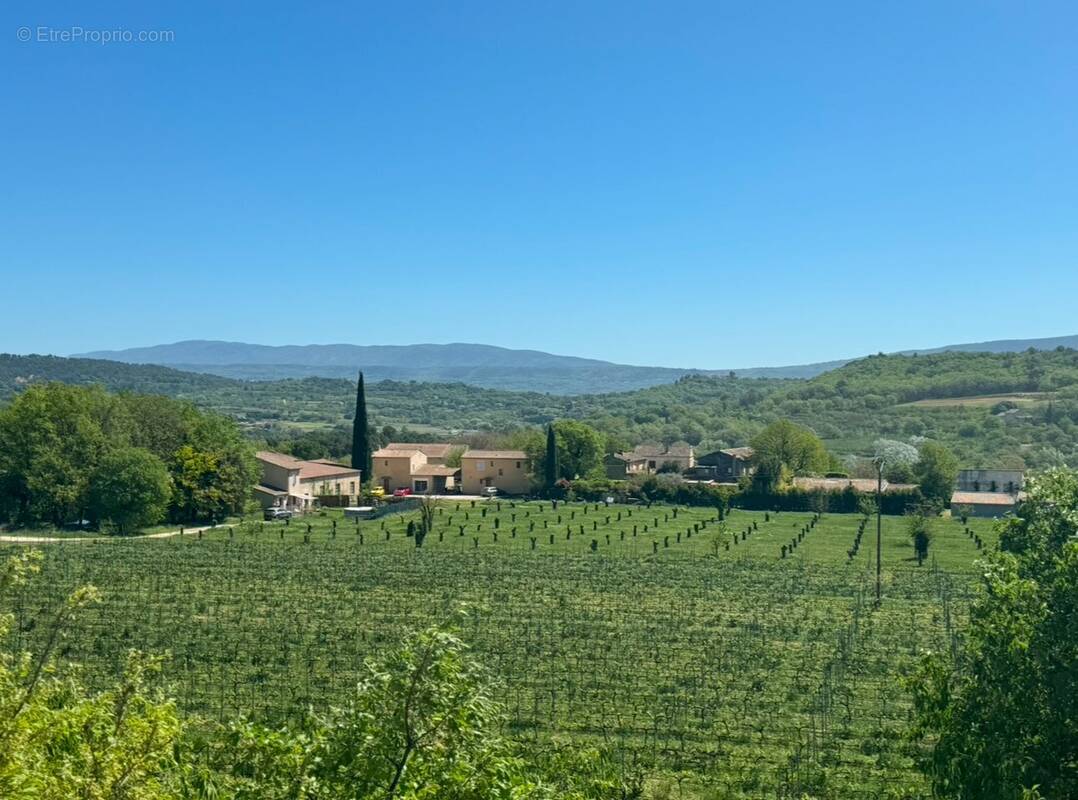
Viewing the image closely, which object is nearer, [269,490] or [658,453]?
[269,490]

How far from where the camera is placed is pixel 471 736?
31.6 ft

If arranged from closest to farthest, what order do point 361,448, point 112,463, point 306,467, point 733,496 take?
point 112,463, point 306,467, point 733,496, point 361,448

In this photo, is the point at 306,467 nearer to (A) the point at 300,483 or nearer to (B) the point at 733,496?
(A) the point at 300,483

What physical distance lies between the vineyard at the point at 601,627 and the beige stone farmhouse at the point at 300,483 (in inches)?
519

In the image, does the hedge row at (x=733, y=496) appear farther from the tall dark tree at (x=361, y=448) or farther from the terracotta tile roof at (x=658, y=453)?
the terracotta tile roof at (x=658, y=453)

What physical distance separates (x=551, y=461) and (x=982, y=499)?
2859 centimetres

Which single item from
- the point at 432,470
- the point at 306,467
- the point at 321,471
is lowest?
the point at 432,470

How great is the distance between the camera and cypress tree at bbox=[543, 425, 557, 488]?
78562 millimetres

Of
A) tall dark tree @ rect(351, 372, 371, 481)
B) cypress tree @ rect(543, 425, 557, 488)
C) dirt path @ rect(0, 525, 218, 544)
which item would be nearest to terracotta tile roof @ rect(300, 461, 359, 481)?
tall dark tree @ rect(351, 372, 371, 481)

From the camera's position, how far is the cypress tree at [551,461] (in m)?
78.6

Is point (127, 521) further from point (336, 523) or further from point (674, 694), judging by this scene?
point (674, 694)

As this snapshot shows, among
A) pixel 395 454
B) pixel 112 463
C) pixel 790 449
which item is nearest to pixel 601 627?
pixel 112 463

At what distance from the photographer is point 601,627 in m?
30.6

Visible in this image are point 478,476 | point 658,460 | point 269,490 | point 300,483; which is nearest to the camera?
point 269,490
